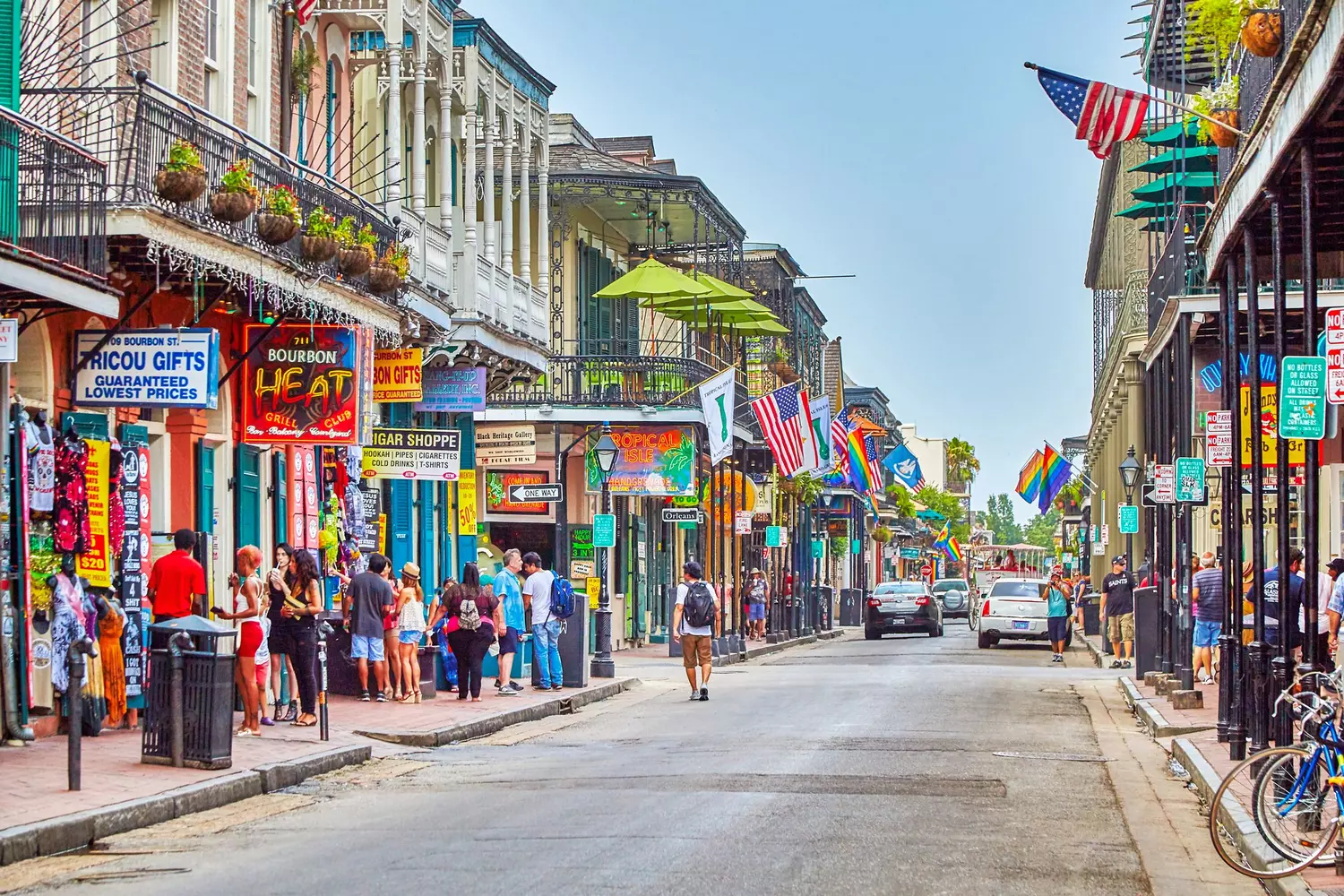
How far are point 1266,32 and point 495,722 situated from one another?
1107 centimetres

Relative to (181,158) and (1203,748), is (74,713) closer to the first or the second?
(181,158)

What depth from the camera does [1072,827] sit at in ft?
39.8

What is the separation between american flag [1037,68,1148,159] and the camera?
18125mm

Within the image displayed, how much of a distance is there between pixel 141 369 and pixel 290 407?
3.62 m

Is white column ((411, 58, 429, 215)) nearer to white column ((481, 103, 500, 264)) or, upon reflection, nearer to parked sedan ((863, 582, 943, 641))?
white column ((481, 103, 500, 264))

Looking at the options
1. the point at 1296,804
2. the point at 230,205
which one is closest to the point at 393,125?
the point at 230,205

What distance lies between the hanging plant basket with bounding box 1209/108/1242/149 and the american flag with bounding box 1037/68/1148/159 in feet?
4.63

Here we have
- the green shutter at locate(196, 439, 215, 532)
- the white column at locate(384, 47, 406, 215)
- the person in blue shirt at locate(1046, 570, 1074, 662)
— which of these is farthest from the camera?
the person in blue shirt at locate(1046, 570, 1074, 662)

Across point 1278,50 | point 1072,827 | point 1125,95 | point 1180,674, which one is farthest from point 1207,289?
point 1072,827

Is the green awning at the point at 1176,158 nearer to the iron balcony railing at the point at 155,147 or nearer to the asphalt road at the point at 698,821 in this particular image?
the asphalt road at the point at 698,821

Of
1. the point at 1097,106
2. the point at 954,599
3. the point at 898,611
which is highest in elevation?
the point at 1097,106

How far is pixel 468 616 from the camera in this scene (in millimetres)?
22516

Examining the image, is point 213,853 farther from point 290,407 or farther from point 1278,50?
point 290,407

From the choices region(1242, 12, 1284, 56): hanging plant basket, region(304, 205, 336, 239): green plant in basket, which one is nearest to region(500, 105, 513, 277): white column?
region(304, 205, 336, 239): green plant in basket
